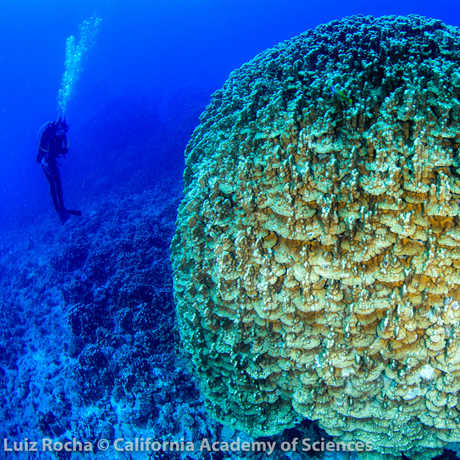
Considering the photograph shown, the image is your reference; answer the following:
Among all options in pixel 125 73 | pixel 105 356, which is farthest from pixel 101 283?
pixel 125 73

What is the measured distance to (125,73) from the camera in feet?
158

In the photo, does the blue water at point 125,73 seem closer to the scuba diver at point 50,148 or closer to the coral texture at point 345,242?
the scuba diver at point 50,148

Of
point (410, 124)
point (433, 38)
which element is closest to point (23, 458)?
point (410, 124)

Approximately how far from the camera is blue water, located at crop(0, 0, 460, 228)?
1930cm

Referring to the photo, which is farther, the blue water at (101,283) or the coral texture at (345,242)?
the blue water at (101,283)

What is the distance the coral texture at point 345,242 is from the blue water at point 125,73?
37.9ft

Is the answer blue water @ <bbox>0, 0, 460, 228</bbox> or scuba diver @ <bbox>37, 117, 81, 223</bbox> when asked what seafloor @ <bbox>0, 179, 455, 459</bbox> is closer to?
scuba diver @ <bbox>37, 117, 81, 223</bbox>

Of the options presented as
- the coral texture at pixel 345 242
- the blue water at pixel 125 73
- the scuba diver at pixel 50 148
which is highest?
the blue water at pixel 125 73

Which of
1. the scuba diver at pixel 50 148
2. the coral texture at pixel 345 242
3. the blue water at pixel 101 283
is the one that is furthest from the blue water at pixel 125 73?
the coral texture at pixel 345 242

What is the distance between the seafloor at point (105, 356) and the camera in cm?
418

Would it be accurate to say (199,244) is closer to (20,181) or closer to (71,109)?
(20,181)

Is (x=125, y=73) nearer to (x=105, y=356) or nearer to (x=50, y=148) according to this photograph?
(x=50, y=148)

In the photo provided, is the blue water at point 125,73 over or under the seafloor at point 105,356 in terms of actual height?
over

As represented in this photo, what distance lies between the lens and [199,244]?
2932 millimetres
